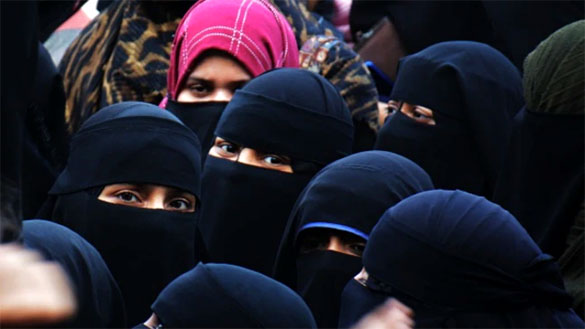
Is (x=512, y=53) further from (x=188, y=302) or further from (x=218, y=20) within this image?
(x=188, y=302)

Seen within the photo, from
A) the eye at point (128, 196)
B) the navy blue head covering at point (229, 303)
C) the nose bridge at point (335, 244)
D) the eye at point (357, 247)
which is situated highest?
the navy blue head covering at point (229, 303)

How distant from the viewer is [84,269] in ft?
8.84

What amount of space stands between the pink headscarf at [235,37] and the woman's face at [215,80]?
0.09 ft

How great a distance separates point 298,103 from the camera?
165 inches

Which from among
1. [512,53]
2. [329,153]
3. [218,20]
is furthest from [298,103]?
[512,53]

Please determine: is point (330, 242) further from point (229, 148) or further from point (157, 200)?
point (229, 148)

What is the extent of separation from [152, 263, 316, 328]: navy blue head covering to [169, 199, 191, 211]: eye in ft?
3.12

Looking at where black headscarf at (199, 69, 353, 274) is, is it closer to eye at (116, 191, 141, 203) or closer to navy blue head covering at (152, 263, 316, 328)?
eye at (116, 191, 141, 203)

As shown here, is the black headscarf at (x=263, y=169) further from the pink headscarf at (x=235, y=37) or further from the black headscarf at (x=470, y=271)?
the black headscarf at (x=470, y=271)

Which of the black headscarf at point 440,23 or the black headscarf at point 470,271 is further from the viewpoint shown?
the black headscarf at point 440,23

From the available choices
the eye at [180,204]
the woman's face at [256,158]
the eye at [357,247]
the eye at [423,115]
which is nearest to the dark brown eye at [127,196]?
the eye at [180,204]

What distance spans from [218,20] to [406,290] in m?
1.88

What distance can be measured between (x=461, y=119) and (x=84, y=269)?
77.6 inches

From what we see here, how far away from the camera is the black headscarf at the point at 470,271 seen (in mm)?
2764
